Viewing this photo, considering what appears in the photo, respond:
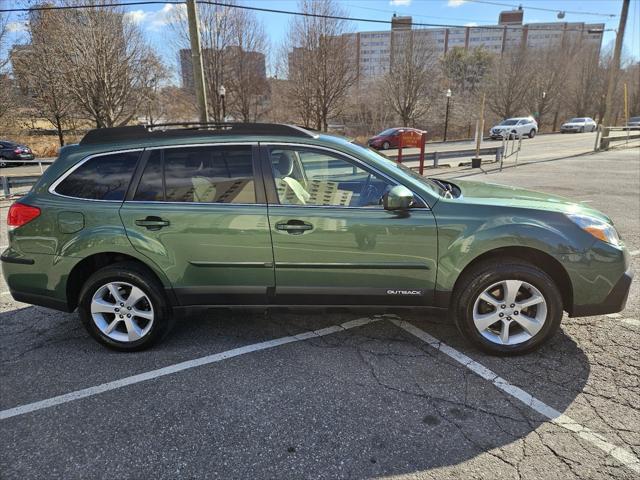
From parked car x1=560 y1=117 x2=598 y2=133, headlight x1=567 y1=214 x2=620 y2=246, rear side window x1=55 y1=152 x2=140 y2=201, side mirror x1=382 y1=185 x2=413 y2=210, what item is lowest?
parked car x1=560 y1=117 x2=598 y2=133

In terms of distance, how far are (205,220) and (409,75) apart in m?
38.0

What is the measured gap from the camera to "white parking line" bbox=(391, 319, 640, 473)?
2.29m

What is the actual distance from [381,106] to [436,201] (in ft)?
135

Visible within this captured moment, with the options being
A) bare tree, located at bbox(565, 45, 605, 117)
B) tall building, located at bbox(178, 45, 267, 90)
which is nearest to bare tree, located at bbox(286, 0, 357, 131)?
tall building, located at bbox(178, 45, 267, 90)

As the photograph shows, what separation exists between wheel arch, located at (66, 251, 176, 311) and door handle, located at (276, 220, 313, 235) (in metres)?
1.01

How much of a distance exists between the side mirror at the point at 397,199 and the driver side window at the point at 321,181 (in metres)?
0.10

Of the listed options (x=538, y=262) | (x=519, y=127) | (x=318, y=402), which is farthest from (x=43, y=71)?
(x=519, y=127)

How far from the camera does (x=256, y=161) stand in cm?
323

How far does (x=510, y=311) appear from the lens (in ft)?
10.3

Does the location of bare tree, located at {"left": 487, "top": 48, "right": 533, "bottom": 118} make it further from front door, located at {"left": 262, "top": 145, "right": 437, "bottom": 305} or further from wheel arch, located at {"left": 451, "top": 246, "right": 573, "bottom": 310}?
front door, located at {"left": 262, "top": 145, "right": 437, "bottom": 305}

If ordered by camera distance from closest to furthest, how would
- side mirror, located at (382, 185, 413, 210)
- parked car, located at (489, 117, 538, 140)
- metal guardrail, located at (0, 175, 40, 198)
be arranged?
side mirror, located at (382, 185, 413, 210)
metal guardrail, located at (0, 175, 40, 198)
parked car, located at (489, 117, 538, 140)

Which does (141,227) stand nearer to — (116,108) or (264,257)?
(264,257)

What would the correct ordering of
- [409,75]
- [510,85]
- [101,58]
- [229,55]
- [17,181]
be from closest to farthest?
[17,181] < [101,58] < [229,55] < [409,75] < [510,85]

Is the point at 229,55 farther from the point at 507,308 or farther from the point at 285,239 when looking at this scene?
the point at 507,308
